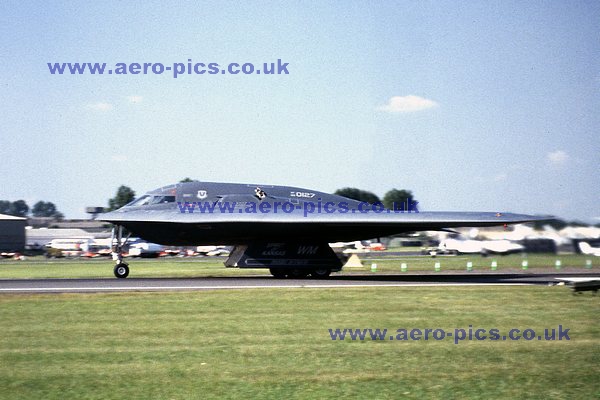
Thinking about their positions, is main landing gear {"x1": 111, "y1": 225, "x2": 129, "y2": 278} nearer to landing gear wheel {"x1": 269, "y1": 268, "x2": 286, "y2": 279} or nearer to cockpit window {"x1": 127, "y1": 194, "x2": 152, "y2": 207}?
cockpit window {"x1": 127, "y1": 194, "x2": 152, "y2": 207}

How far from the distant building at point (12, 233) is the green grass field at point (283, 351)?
5235 centimetres

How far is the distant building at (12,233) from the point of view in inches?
2559

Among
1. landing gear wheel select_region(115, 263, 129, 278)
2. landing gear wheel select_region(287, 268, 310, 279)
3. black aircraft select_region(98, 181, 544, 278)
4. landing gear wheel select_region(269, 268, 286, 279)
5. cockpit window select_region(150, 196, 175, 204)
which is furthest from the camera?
landing gear wheel select_region(269, 268, 286, 279)

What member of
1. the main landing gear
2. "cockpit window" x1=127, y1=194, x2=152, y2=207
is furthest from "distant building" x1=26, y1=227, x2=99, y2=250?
"cockpit window" x1=127, y1=194, x2=152, y2=207

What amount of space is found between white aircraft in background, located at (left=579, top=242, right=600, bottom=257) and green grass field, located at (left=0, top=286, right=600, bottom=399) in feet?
33.2

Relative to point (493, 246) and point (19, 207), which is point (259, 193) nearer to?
point (493, 246)

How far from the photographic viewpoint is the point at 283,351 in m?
10.5

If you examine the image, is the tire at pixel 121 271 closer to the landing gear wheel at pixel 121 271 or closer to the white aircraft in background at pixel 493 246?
the landing gear wheel at pixel 121 271

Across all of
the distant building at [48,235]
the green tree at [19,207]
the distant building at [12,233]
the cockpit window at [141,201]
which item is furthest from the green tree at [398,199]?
the green tree at [19,207]

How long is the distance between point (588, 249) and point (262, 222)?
12706 millimetres

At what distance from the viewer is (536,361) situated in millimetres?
9812

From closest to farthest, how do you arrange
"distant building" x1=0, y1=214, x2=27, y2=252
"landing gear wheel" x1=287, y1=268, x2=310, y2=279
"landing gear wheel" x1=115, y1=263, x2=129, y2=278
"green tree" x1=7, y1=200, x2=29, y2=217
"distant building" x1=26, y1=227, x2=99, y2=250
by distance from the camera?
"landing gear wheel" x1=115, y1=263, x2=129, y2=278
"landing gear wheel" x1=287, y1=268, x2=310, y2=279
"distant building" x1=0, y1=214, x2=27, y2=252
"distant building" x1=26, y1=227, x2=99, y2=250
"green tree" x1=7, y1=200, x2=29, y2=217

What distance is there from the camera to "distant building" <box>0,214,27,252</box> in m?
65.0

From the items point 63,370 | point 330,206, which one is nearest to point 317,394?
point 63,370
